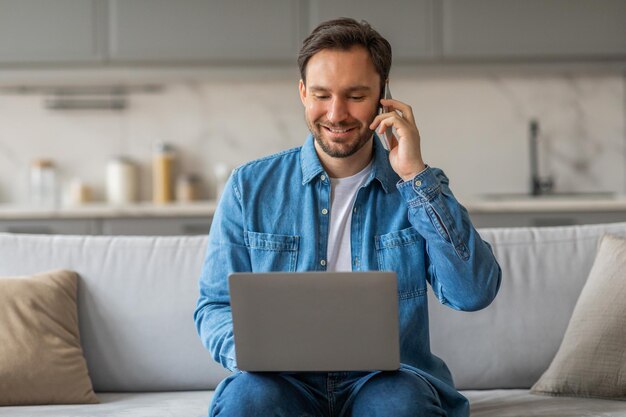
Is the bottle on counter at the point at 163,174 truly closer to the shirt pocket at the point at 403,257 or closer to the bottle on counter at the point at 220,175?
the bottle on counter at the point at 220,175

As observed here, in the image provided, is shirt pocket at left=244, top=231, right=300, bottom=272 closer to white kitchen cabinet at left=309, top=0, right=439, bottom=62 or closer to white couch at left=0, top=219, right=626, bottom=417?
white couch at left=0, top=219, right=626, bottom=417

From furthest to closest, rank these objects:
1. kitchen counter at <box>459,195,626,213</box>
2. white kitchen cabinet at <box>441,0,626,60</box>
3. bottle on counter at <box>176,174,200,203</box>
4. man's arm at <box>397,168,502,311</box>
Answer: bottle on counter at <box>176,174,200,203</box>
white kitchen cabinet at <box>441,0,626,60</box>
kitchen counter at <box>459,195,626,213</box>
man's arm at <box>397,168,502,311</box>

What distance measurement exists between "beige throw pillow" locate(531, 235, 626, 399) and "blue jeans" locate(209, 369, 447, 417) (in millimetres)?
543

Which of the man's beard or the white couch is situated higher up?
the man's beard

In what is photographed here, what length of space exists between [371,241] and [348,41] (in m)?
0.44

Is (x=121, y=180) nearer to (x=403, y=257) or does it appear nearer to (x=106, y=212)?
(x=106, y=212)

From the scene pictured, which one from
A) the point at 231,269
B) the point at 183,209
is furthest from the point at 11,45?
the point at 231,269

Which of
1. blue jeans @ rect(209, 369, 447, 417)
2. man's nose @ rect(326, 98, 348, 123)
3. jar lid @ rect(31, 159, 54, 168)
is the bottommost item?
blue jeans @ rect(209, 369, 447, 417)

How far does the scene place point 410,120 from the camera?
203 centimetres

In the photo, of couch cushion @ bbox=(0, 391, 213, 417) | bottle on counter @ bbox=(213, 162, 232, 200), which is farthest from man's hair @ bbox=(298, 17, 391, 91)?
bottle on counter @ bbox=(213, 162, 232, 200)

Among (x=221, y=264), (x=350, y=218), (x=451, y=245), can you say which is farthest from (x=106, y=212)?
(x=451, y=245)

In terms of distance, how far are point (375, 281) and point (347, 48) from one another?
62 cm

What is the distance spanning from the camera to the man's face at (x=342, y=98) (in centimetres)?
200

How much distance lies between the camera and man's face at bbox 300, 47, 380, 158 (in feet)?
6.56
